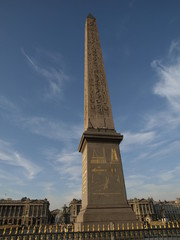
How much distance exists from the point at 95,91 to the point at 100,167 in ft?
16.2

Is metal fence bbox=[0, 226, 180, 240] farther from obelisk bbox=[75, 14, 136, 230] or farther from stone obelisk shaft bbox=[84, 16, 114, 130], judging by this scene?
stone obelisk shaft bbox=[84, 16, 114, 130]

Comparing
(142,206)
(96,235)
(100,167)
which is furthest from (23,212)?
(96,235)

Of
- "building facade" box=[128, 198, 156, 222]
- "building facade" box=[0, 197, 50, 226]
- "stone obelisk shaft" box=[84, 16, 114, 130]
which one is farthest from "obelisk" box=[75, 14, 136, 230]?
"building facade" box=[128, 198, 156, 222]

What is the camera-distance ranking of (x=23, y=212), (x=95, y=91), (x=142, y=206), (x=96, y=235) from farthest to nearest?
(x=142, y=206) → (x=23, y=212) → (x=95, y=91) → (x=96, y=235)

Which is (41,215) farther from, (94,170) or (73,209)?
(94,170)

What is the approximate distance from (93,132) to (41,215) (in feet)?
296

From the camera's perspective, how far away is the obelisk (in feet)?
23.4

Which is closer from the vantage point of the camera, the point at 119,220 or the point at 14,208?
the point at 119,220

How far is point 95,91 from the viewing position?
1124 centimetres

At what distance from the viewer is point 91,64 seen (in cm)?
1248

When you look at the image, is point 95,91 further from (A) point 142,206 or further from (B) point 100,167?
(A) point 142,206

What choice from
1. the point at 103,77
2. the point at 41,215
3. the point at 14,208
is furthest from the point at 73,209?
the point at 103,77

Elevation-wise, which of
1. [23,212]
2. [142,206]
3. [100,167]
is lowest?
[100,167]

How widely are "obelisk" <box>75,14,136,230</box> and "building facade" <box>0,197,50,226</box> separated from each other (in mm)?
86493
